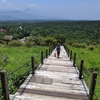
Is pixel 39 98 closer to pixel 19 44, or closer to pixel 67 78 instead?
pixel 67 78

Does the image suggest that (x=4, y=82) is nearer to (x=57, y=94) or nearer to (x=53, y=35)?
(x=57, y=94)

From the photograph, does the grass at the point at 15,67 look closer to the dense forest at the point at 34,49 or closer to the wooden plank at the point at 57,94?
the dense forest at the point at 34,49

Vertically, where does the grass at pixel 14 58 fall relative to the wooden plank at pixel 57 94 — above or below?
below

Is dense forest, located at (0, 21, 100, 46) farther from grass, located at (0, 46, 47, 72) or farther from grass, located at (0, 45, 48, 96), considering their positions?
grass, located at (0, 45, 48, 96)

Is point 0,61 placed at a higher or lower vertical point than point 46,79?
lower

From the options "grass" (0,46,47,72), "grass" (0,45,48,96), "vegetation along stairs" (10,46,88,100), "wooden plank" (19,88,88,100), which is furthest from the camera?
"grass" (0,46,47,72)

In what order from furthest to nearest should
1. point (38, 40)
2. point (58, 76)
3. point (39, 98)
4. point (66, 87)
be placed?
point (38, 40)
point (58, 76)
point (66, 87)
point (39, 98)

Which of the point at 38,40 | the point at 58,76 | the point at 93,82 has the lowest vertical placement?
the point at 38,40

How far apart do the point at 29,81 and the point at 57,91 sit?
5.04 ft

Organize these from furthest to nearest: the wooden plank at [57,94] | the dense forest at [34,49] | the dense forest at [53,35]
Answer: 1. the dense forest at [53,35]
2. the dense forest at [34,49]
3. the wooden plank at [57,94]

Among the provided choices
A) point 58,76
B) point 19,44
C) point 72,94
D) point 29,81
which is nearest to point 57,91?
point 72,94

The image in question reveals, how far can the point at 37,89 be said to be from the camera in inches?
253

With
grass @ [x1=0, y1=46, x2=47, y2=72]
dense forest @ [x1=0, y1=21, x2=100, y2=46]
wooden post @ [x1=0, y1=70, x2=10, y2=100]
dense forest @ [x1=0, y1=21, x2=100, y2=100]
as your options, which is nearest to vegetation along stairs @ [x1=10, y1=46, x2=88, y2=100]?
wooden post @ [x1=0, y1=70, x2=10, y2=100]

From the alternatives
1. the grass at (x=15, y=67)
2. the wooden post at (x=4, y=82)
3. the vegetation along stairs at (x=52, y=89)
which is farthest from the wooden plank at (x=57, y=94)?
the wooden post at (x=4, y=82)
